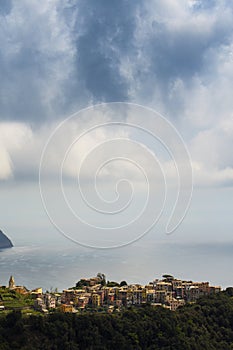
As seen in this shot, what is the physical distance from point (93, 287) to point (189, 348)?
24.0 ft

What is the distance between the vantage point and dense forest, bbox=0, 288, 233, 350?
10.1 m

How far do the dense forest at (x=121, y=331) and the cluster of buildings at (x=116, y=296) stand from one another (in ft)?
9.71

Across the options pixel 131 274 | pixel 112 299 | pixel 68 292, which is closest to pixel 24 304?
pixel 68 292

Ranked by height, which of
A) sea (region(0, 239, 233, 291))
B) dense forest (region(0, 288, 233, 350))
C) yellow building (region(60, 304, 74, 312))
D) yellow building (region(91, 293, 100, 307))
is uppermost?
sea (region(0, 239, 233, 291))

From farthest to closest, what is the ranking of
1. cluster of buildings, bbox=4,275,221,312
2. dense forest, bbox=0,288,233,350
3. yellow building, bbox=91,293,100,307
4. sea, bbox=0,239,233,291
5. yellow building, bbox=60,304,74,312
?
sea, bbox=0,239,233,291 < yellow building, bbox=91,293,100,307 < cluster of buildings, bbox=4,275,221,312 < yellow building, bbox=60,304,74,312 < dense forest, bbox=0,288,233,350

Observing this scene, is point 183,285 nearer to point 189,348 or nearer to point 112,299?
point 112,299

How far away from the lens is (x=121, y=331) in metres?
11.1

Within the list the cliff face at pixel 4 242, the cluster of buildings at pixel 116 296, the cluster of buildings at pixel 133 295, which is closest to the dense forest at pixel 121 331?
the cluster of buildings at pixel 116 296

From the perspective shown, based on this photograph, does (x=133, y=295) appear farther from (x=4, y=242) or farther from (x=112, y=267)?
(x=4, y=242)

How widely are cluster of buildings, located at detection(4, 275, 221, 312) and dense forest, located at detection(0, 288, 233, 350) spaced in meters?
2.96

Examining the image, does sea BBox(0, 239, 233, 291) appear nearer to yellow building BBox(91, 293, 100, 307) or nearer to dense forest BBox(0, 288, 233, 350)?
yellow building BBox(91, 293, 100, 307)

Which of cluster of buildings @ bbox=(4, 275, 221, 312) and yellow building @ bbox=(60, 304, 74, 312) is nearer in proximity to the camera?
yellow building @ bbox=(60, 304, 74, 312)

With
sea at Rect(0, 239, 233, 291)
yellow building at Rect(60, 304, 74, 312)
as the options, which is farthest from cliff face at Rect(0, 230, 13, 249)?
yellow building at Rect(60, 304, 74, 312)

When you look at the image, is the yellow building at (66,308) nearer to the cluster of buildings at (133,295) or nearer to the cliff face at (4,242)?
the cluster of buildings at (133,295)
